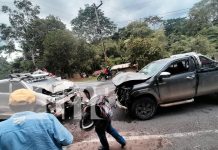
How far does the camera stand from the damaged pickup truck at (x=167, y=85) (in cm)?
639

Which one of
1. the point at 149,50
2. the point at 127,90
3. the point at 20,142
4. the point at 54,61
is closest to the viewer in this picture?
the point at 20,142

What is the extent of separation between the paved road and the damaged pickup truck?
38 centimetres

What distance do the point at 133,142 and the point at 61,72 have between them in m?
24.7

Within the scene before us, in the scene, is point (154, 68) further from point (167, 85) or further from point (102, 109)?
point (102, 109)

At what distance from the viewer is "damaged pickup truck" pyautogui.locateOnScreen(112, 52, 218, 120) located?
21.0 feet

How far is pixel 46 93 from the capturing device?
769cm

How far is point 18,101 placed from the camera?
99.4 inches

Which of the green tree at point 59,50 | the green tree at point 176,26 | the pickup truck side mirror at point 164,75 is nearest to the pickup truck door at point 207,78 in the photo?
the pickup truck side mirror at point 164,75

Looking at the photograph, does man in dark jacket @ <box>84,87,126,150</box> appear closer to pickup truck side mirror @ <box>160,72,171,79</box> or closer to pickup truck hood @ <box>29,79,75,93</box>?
pickup truck side mirror @ <box>160,72,171,79</box>

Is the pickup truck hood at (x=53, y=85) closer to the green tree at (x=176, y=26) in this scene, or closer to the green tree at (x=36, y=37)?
the green tree at (x=36, y=37)

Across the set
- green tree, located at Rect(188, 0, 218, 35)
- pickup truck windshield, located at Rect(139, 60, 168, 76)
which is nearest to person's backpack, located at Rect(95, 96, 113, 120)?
pickup truck windshield, located at Rect(139, 60, 168, 76)

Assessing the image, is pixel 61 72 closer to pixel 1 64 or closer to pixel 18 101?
pixel 1 64

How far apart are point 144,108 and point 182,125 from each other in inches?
44.7

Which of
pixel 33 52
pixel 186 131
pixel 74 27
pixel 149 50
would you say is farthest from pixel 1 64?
pixel 186 131
